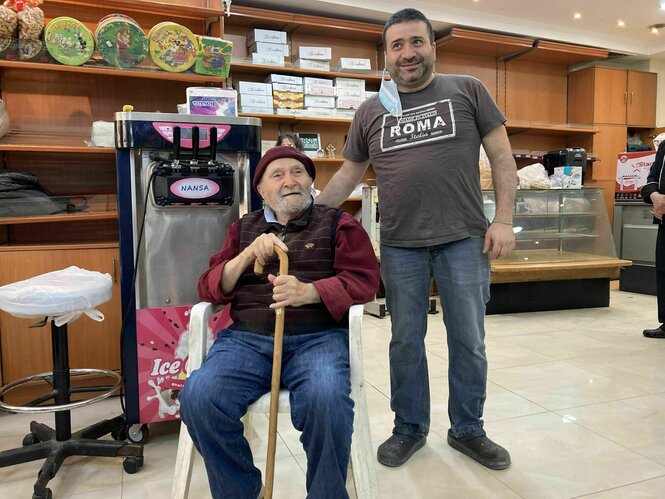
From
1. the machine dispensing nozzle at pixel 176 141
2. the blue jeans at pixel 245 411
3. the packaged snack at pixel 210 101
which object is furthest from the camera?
the packaged snack at pixel 210 101

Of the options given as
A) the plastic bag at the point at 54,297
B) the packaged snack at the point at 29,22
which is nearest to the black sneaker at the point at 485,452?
the plastic bag at the point at 54,297

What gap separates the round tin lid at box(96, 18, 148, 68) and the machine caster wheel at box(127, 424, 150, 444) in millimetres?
1944

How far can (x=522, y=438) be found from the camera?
Result: 238 centimetres

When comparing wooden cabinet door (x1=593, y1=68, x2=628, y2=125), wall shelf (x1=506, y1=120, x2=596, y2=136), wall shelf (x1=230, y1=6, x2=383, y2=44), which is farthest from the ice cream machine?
wooden cabinet door (x1=593, y1=68, x2=628, y2=125)

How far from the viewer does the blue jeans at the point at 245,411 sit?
1465 millimetres

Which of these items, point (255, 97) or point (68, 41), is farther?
point (255, 97)

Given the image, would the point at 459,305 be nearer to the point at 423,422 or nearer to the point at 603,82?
the point at 423,422

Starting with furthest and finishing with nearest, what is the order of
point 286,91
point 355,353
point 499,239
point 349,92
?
point 349,92 < point 286,91 < point 499,239 < point 355,353

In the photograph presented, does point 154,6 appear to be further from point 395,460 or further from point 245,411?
point 395,460

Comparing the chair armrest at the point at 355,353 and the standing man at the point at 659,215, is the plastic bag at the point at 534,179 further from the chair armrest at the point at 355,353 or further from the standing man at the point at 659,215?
the chair armrest at the point at 355,353

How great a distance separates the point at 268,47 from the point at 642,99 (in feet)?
17.9

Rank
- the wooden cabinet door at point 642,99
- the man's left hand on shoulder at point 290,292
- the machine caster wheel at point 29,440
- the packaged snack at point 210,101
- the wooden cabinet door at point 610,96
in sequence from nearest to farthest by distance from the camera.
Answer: the man's left hand on shoulder at point 290,292
the machine caster wheel at point 29,440
the packaged snack at point 210,101
the wooden cabinet door at point 610,96
the wooden cabinet door at point 642,99

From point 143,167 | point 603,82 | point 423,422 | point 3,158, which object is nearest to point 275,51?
point 3,158

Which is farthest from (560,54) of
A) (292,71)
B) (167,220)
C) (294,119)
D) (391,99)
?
(167,220)
